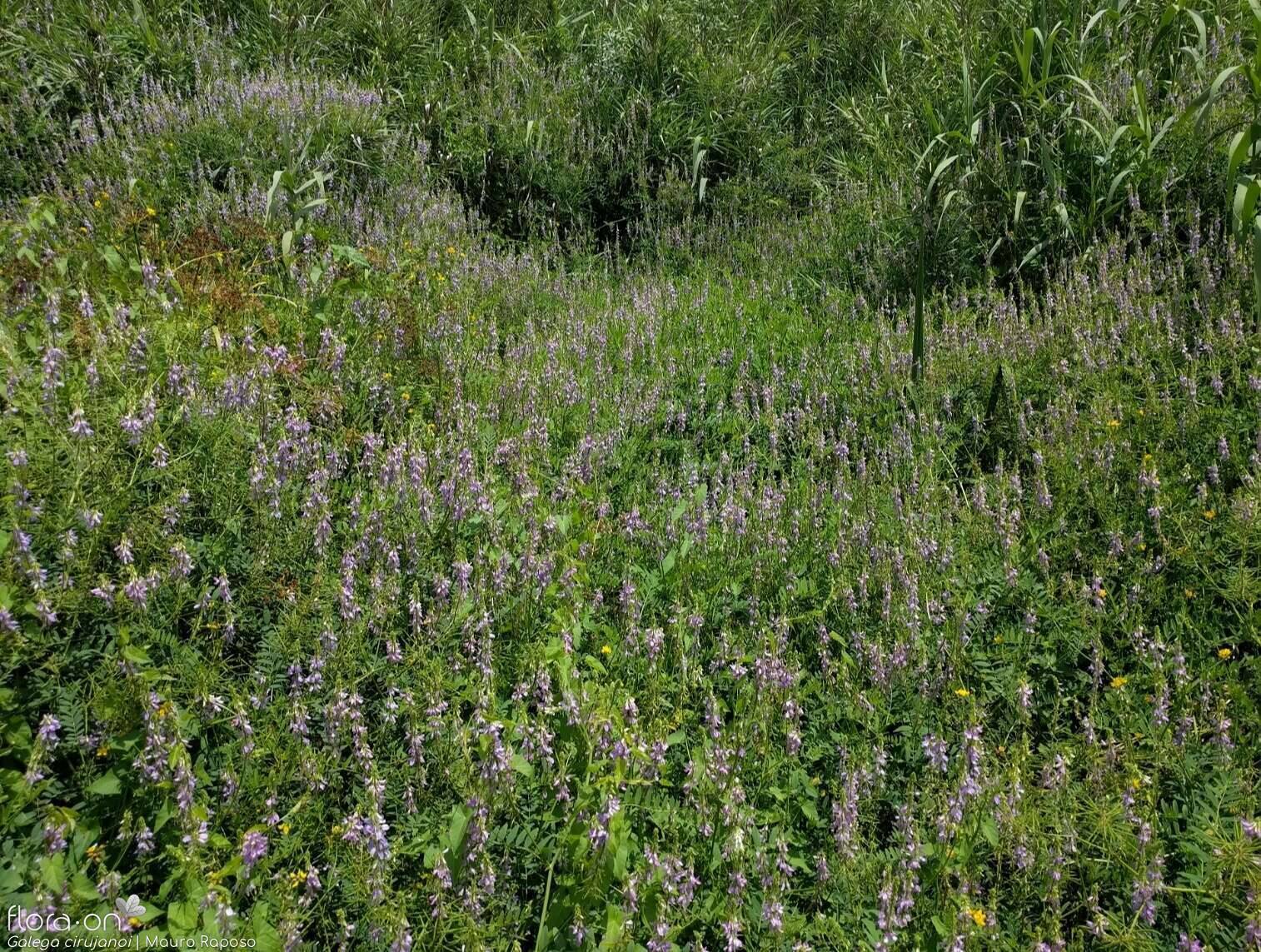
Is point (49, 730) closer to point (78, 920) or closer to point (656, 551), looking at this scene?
point (78, 920)

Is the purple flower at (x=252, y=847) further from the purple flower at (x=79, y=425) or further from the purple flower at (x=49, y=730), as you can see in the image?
the purple flower at (x=79, y=425)

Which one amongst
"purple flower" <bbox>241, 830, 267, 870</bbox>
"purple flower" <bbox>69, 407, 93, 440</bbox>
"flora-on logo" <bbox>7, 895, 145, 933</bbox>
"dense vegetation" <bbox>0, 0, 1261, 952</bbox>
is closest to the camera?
"flora-on logo" <bbox>7, 895, 145, 933</bbox>

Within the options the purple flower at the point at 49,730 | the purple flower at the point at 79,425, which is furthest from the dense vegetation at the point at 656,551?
the purple flower at the point at 79,425

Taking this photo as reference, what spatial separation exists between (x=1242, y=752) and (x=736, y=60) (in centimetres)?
697

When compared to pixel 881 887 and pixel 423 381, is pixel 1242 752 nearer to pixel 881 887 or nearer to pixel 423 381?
pixel 881 887

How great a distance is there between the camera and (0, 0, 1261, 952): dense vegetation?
2.18m

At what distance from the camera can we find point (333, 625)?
2.68 metres

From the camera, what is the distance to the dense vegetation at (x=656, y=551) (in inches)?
85.9

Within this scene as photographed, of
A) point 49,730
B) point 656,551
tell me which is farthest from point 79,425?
point 656,551

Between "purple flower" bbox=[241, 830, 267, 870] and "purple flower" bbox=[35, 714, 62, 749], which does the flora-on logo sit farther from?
"purple flower" bbox=[35, 714, 62, 749]

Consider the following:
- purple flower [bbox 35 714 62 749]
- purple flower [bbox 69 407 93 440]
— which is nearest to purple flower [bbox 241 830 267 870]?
purple flower [bbox 35 714 62 749]

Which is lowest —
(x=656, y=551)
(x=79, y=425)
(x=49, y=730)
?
(x=656, y=551)

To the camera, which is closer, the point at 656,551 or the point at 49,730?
the point at 49,730

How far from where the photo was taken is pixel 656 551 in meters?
3.38
